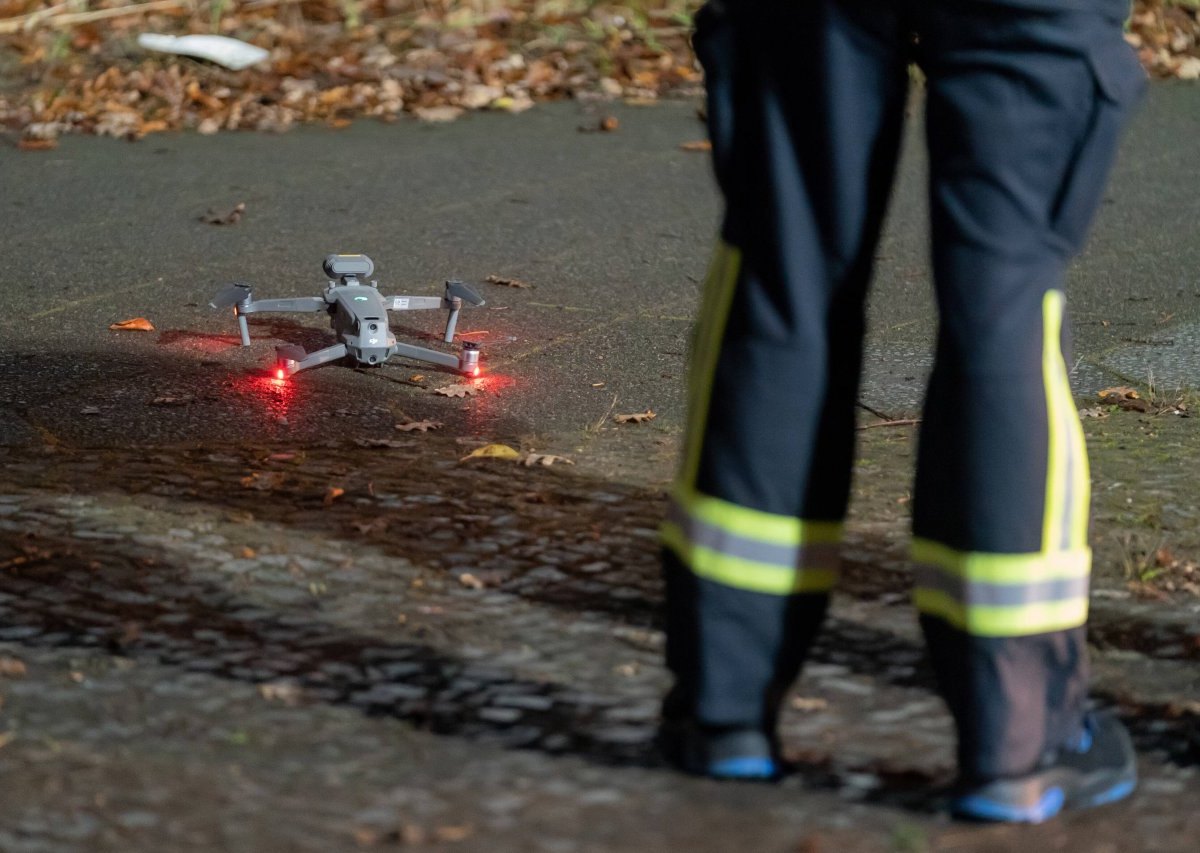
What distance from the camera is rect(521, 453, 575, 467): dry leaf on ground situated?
3.88m

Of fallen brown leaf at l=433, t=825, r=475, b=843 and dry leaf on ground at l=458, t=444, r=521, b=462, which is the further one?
dry leaf on ground at l=458, t=444, r=521, b=462

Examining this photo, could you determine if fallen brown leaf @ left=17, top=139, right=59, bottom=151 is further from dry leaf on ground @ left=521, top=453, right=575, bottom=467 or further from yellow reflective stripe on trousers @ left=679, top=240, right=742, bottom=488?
yellow reflective stripe on trousers @ left=679, top=240, right=742, bottom=488

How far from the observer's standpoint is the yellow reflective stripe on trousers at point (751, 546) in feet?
7.56

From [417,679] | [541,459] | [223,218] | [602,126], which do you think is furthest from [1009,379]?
[602,126]

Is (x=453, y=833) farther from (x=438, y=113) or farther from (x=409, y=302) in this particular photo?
(x=438, y=113)

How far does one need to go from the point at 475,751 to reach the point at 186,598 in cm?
82

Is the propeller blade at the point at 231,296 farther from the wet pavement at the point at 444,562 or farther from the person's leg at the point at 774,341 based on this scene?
the person's leg at the point at 774,341

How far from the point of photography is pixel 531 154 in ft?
23.8

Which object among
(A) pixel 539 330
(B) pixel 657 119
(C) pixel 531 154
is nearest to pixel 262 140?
(C) pixel 531 154

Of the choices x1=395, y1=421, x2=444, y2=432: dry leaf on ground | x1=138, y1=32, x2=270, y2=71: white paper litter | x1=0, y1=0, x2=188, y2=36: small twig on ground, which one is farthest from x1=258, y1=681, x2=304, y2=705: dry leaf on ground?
x1=0, y1=0, x2=188, y2=36: small twig on ground

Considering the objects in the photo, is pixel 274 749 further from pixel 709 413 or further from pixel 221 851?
pixel 709 413

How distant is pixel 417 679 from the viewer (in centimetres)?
278

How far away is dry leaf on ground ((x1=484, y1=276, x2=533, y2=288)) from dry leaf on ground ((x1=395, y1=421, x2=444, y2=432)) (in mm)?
1330

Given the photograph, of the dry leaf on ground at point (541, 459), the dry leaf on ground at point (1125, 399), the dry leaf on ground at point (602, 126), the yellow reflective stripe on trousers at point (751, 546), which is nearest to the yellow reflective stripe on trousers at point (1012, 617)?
the yellow reflective stripe on trousers at point (751, 546)
